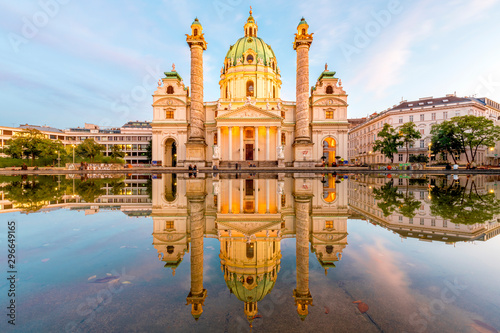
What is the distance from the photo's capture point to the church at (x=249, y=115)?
38250 mm

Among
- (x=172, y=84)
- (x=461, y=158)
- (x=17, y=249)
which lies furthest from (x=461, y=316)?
(x=461, y=158)

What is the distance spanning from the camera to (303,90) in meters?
38.8

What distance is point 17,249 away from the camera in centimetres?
383

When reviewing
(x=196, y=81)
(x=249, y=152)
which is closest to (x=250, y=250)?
(x=196, y=81)

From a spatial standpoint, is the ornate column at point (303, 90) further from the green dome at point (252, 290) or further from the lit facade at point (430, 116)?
the green dome at point (252, 290)

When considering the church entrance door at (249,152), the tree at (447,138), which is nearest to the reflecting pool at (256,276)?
the church entrance door at (249,152)

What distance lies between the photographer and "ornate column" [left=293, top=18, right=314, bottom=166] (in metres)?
37.9

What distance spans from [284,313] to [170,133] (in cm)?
4559

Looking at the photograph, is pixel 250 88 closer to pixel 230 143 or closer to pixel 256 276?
pixel 230 143

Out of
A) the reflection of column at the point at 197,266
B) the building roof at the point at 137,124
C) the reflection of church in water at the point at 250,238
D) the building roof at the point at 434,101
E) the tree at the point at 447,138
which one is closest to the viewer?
the reflection of column at the point at 197,266

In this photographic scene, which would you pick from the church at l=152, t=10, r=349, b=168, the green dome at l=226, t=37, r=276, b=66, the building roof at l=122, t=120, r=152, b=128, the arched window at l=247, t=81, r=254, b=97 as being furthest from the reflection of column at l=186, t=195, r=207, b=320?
the building roof at l=122, t=120, r=152, b=128

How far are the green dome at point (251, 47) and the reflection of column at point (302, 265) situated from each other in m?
49.3

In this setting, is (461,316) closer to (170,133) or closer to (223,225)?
(223,225)

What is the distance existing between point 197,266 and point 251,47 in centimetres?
5416
